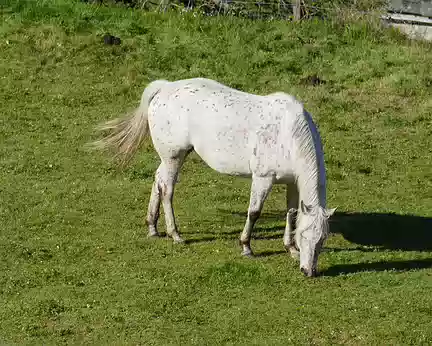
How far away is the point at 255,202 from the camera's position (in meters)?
12.7

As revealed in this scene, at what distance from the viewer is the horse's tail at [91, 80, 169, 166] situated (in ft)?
45.9

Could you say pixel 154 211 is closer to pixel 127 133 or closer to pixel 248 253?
pixel 127 133

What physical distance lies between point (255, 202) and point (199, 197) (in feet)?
9.76

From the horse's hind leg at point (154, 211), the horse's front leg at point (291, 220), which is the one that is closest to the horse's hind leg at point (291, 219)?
the horse's front leg at point (291, 220)

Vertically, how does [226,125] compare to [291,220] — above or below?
above

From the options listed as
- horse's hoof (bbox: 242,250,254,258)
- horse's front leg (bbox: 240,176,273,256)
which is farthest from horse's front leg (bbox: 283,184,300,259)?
horse's hoof (bbox: 242,250,254,258)

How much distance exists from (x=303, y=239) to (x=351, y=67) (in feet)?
31.7

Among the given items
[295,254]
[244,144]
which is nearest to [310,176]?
[244,144]

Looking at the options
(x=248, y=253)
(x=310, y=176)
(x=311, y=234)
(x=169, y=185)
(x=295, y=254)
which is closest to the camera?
(x=311, y=234)

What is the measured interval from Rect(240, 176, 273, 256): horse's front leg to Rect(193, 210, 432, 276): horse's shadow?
26cm

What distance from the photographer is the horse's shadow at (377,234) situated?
41.8 ft

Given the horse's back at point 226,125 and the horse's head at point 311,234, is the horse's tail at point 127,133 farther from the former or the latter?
the horse's head at point 311,234

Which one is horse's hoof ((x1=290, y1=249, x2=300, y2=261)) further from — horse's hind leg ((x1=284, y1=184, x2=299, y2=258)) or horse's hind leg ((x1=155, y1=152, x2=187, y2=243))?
horse's hind leg ((x1=155, y1=152, x2=187, y2=243))

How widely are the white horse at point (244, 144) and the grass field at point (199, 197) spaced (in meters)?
0.55
